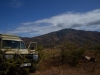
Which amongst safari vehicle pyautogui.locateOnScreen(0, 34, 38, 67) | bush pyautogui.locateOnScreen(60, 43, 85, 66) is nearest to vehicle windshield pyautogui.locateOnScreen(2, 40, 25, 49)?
safari vehicle pyautogui.locateOnScreen(0, 34, 38, 67)

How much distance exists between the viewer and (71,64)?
12180 mm

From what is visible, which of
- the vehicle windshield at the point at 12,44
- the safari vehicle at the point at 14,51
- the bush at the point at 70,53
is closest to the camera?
the safari vehicle at the point at 14,51

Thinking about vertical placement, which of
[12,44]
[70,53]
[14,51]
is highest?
[12,44]

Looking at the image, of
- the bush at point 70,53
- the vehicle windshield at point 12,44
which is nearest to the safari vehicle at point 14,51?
the vehicle windshield at point 12,44

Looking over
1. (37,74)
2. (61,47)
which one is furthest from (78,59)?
(37,74)

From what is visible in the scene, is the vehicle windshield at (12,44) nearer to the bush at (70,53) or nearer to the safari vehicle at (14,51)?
the safari vehicle at (14,51)

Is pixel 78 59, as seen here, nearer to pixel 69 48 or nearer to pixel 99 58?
pixel 69 48

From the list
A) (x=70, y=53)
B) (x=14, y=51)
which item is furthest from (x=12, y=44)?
(x=70, y=53)

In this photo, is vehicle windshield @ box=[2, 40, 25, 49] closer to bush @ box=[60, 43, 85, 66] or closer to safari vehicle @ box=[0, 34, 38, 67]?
safari vehicle @ box=[0, 34, 38, 67]

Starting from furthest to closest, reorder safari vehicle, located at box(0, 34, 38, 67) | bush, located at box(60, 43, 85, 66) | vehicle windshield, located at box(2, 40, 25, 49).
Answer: bush, located at box(60, 43, 85, 66), vehicle windshield, located at box(2, 40, 25, 49), safari vehicle, located at box(0, 34, 38, 67)

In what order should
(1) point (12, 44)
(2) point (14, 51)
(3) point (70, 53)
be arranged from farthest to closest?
(3) point (70, 53) → (1) point (12, 44) → (2) point (14, 51)

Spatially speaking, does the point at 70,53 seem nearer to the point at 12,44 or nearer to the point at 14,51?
the point at 12,44

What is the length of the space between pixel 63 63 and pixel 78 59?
3.94 feet

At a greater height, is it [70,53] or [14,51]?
[14,51]
